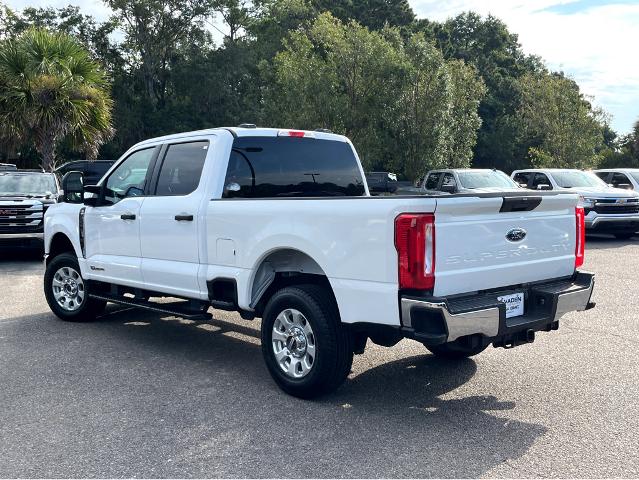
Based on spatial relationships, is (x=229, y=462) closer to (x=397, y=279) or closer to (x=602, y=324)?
(x=397, y=279)

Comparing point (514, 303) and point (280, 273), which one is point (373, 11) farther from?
point (514, 303)

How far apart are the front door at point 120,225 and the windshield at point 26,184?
7.61 meters

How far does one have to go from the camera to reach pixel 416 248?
4.30 metres

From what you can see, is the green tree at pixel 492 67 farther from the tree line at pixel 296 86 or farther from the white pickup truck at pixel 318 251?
the white pickup truck at pixel 318 251

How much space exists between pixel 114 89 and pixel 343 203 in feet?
131

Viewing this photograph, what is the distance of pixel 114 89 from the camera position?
41.4 meters

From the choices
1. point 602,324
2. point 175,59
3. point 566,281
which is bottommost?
point 602,324

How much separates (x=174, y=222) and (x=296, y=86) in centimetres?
Result: 1998

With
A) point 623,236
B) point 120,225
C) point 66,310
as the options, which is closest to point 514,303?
point 120,225

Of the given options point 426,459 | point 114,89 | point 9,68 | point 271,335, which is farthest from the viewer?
point 114,89

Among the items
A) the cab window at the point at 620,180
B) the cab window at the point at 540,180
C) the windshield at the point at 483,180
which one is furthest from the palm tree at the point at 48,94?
the cab window at the point at 620,180

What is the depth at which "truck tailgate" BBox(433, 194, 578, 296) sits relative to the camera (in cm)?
441

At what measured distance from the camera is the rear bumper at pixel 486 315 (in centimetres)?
428

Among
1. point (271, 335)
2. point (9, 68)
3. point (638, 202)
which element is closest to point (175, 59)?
point (9, 68)
